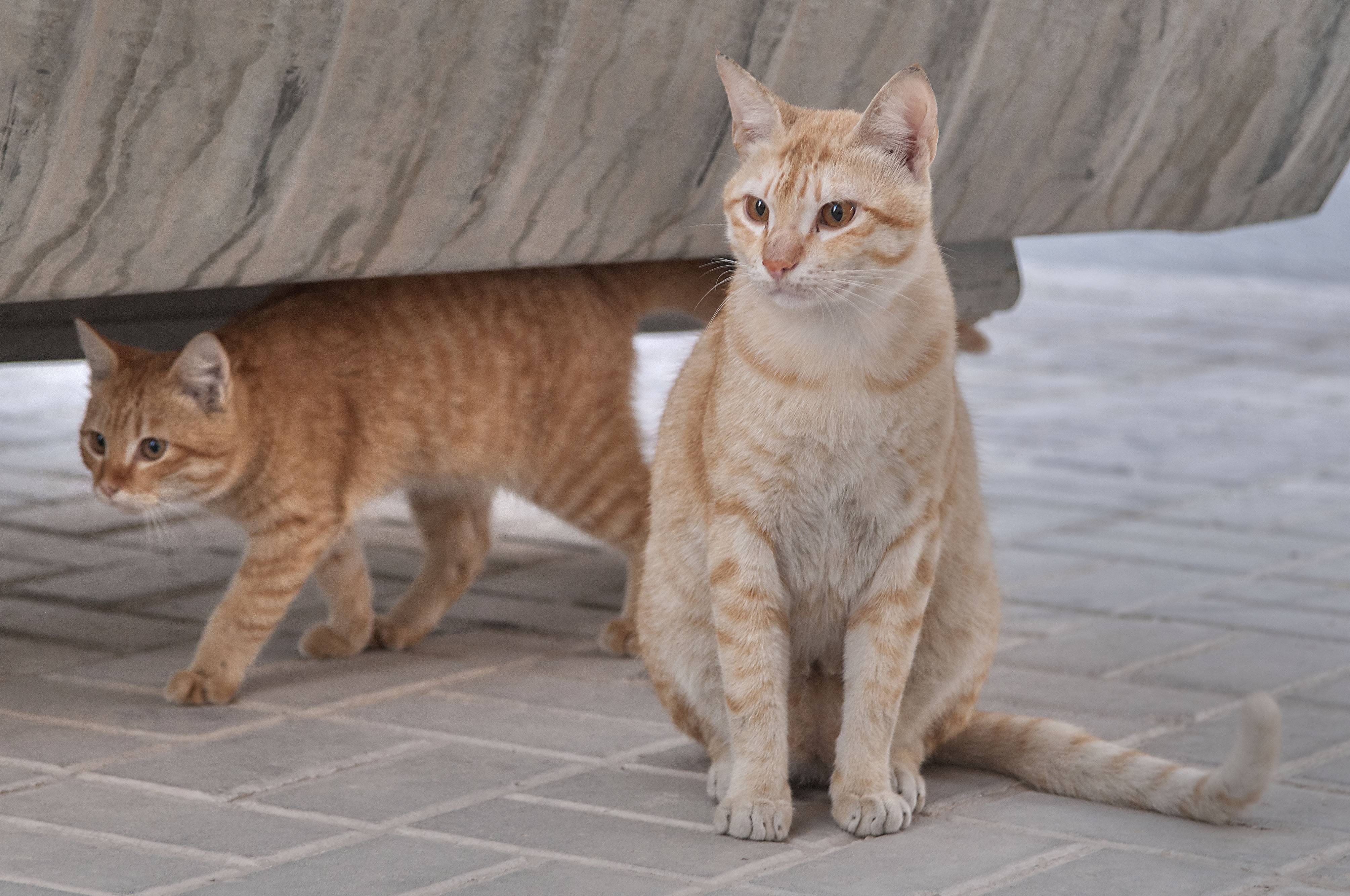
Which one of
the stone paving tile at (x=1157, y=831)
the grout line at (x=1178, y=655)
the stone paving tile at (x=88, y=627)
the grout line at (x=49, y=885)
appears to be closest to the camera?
the grout line at (x=49, y=885)

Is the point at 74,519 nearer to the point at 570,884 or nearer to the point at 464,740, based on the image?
the point at 464,740

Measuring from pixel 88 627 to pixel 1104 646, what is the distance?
2.19 metres

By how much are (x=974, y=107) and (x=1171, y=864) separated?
169 cm

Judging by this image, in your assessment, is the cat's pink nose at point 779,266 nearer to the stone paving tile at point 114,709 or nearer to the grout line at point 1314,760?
the grout line at point 1314,760

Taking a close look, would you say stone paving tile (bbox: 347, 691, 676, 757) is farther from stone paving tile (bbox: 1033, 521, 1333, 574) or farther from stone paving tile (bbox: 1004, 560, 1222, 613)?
stone paving tile (bbox: 1033, 521, 1333, 574)

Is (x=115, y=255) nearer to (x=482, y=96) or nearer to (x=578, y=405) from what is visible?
(x=482, y=96)

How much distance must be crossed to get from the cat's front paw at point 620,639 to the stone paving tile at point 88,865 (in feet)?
4.41

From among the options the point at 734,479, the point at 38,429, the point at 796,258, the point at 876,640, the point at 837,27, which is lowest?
the point at 38,429

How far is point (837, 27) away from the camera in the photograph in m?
3.10

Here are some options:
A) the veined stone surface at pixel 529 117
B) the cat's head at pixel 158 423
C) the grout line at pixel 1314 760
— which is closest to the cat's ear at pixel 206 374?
the cat's head at pixel 158 423

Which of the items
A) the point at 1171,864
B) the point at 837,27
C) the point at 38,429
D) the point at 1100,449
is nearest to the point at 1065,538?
the point at 1100,449

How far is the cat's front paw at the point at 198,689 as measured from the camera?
3076 mm

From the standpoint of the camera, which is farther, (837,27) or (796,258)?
(837,27)

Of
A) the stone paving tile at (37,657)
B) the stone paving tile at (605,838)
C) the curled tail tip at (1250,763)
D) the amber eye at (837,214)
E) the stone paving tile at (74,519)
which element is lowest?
the stone paving tile at (74,519)
